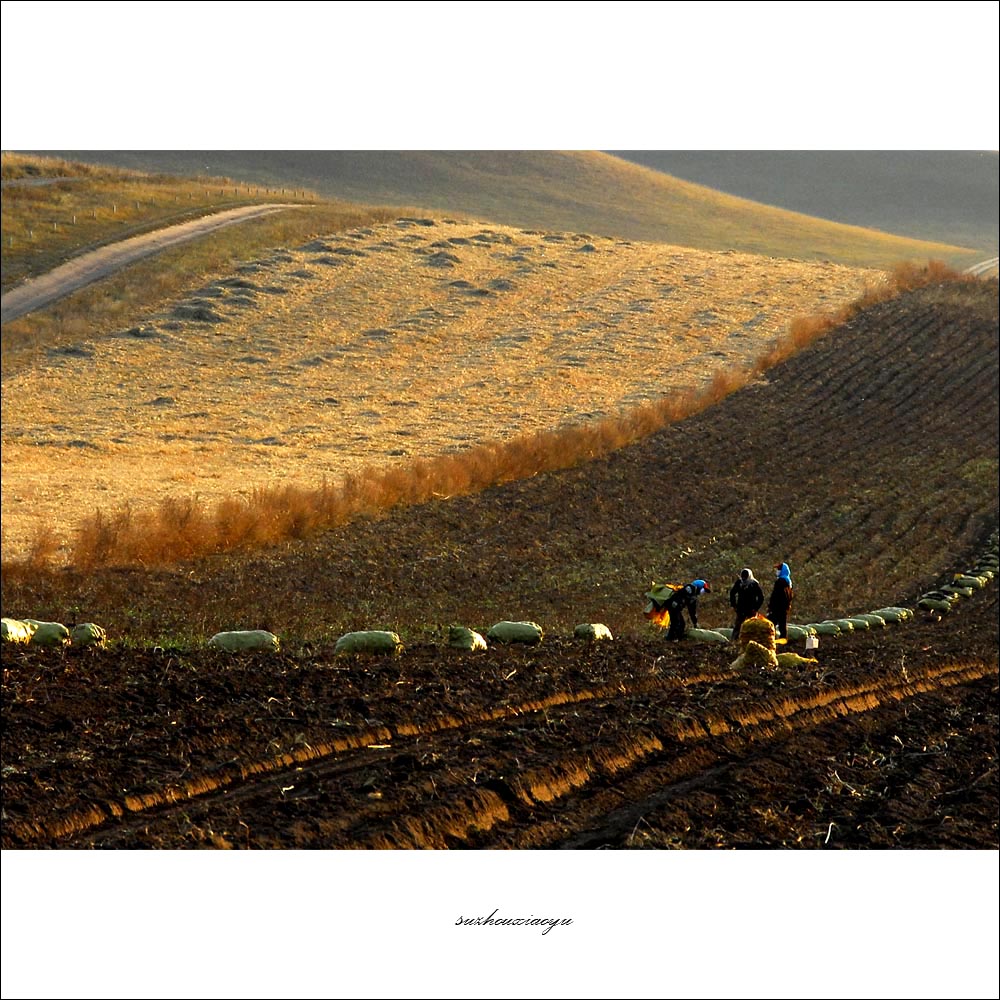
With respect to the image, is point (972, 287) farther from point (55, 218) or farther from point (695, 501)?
point (55, 218)

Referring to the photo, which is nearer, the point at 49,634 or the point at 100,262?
the point at 49,634

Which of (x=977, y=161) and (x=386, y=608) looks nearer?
(x=386, y=608)

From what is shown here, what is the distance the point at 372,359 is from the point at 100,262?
1580 cm

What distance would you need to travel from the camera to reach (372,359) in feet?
145

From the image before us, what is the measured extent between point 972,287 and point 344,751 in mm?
44303

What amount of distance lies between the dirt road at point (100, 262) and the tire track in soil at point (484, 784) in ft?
127

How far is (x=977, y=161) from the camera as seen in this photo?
12294 cm

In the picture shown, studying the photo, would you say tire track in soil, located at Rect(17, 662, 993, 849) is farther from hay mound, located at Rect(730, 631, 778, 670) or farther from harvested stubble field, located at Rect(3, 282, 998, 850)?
hay mound, located at Rect(730, 631, 778, 670)

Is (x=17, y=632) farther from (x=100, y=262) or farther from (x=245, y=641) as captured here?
(x=100, y=262)

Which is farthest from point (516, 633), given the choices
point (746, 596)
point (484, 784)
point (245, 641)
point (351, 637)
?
point (484, 784)

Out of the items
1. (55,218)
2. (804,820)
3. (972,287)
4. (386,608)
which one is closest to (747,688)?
(804,820)

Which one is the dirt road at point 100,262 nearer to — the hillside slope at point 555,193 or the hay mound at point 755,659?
the hillside slope at point 555,193

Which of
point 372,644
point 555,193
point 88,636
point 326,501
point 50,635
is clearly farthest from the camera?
point 555,193

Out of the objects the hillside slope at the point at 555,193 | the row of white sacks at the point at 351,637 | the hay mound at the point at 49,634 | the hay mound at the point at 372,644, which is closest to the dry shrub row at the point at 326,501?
the row of white sacks at the point at 351,637
